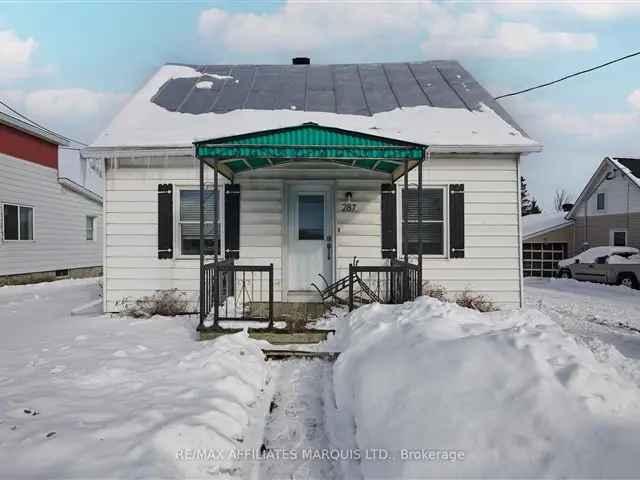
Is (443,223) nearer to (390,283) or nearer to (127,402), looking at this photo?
(390,283)

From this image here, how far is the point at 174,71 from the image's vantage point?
9.65 m

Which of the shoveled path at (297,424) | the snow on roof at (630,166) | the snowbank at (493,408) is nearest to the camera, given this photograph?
the snowbank at (493,408)

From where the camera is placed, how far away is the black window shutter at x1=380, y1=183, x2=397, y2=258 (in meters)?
7.18

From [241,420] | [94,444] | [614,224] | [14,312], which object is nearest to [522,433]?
[241,420]

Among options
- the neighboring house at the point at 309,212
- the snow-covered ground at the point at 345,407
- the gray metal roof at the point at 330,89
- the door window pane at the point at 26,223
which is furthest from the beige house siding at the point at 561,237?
the door window pane at the point at 26,223

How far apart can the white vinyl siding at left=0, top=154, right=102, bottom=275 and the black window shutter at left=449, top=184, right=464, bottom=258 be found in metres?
12.7

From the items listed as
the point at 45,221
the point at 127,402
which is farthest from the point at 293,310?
the point at 45,221

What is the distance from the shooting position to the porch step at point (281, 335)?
5.08 meters

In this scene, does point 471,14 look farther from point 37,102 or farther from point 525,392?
point 37,102

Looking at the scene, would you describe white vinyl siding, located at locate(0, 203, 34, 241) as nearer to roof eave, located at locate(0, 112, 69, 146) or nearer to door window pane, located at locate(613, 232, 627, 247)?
roof eave, located at locate(0, 112, 69, 146)

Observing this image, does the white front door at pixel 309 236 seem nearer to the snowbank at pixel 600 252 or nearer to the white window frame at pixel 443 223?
the white window frame at pixel 443 223

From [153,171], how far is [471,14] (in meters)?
13.8

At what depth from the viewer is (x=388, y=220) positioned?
719cm

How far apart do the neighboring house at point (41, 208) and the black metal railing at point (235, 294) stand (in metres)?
6.67
